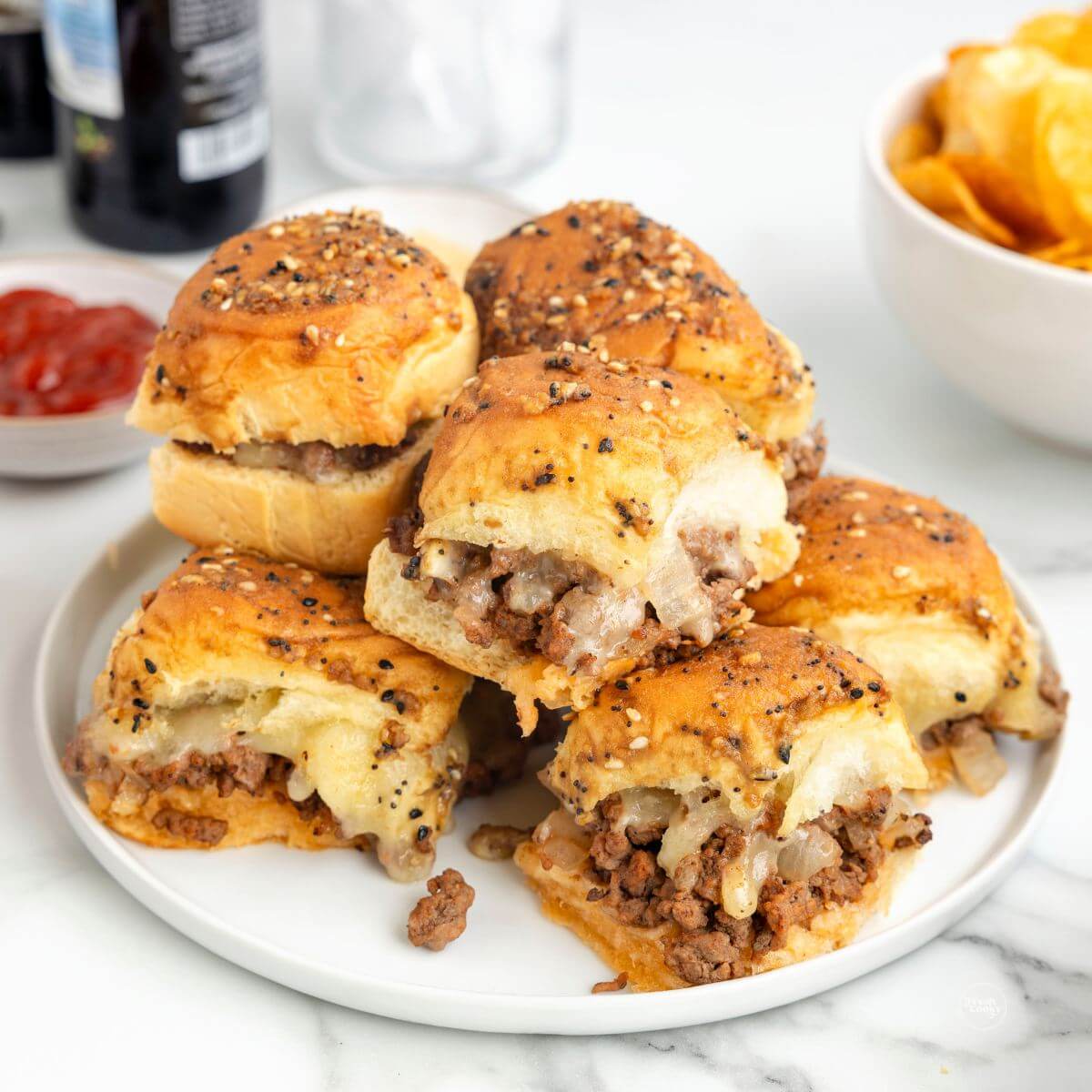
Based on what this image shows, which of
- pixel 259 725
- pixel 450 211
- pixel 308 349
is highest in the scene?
pixel 308 349

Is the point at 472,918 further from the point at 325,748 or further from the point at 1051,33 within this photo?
the point at 1051,33

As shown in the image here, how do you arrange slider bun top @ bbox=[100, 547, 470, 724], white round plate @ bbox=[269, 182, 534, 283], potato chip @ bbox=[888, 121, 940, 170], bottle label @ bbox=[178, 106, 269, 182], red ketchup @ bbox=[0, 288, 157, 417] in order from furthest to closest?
white round plate @ bbox=[269, 182, 534, 283], bottle label @ bbox=[178, 106, 269, 182], potato chip @ bbox=[888, 121, 940, 170], red ketchup @ bbox=[0, 288, 157, 417], slider bun top @ bbox=[100, 547, 470, 724]

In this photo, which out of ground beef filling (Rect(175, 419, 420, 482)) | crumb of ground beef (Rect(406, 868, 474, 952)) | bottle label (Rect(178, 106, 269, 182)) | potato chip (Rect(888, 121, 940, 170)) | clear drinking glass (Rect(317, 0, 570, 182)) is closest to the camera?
crumb of ground beef (Rect(406, 868, 474, 952))

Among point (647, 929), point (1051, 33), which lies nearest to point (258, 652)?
point (647, 929)

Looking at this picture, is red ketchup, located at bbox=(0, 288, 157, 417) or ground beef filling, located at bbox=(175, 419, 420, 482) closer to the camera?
ground beef filling, located at bbox=(175, 419, 420, 482)

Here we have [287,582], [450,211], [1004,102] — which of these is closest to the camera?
[287,582]

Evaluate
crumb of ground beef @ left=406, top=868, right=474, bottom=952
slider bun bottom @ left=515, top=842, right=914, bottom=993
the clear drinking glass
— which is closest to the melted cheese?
crumb of ground beef @ left=406, top=868, right=474, bottom=952

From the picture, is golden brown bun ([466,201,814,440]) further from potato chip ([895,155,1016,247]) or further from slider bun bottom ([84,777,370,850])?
potato chip ([895,155,1016,247])
